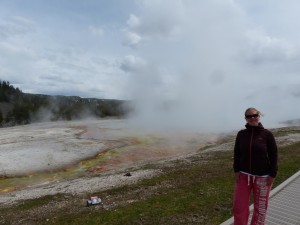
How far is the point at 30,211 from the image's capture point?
1109 centimetres

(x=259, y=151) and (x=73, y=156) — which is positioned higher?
(x=259, y=151)

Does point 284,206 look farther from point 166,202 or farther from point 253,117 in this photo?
point 253,117

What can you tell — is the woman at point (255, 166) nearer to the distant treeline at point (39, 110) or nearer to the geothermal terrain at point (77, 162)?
the geothermal terrain at point (77, 162)

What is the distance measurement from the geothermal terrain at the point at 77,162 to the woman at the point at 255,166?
27.6ft

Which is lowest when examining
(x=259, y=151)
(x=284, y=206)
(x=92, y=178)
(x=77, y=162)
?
(x=77, y=162)

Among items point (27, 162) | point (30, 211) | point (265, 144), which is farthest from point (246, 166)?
point (27, 162)

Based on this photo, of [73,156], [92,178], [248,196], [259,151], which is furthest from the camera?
[73,156]

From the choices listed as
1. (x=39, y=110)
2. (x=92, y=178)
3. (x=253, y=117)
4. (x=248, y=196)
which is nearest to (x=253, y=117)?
(x=253, y=117)

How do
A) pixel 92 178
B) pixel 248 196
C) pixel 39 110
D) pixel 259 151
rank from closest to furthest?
pixel 259 151 → pixel 248 196 → pixel 92 178 → pixel 39 110

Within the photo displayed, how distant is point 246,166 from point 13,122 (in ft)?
249

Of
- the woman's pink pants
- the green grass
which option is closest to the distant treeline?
the green grass

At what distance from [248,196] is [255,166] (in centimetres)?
47

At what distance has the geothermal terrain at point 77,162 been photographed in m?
14.9

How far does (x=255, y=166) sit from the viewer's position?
5.47 meters
